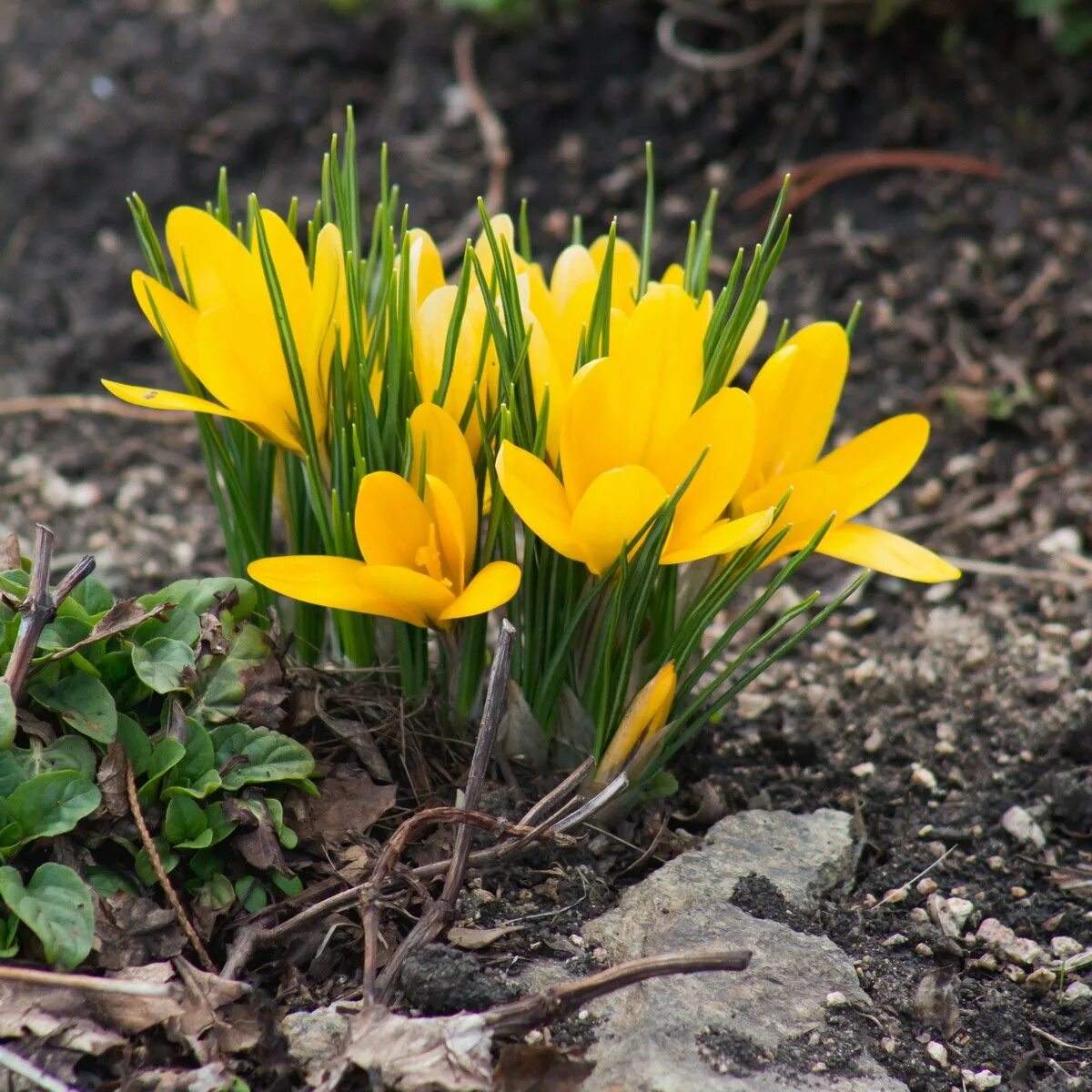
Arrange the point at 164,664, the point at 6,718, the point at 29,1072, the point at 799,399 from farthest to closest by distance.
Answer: the point at 799,399, the point at 164,664, the point at 6,718, the point at 29,1072

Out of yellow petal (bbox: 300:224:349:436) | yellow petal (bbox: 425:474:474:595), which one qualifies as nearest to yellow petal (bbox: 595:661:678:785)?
yellow petal (bbox: 425:474:474:595)

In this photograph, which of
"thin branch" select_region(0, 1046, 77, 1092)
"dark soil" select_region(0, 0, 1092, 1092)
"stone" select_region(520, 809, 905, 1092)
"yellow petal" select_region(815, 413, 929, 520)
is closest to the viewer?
"thin branch" select_region(0, 1046, 77, 1092)

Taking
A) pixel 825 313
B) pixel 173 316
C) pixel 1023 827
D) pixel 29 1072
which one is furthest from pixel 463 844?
pixel 825 313

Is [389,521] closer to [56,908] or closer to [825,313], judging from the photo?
[56,908]

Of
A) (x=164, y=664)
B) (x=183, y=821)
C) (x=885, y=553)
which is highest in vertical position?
(x=885, y=553)

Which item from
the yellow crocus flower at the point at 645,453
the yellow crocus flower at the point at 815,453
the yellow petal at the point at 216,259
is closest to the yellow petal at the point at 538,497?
the yellow crocus flower at the point at 645,453

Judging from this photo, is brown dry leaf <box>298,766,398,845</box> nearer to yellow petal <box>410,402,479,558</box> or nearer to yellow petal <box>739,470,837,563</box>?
yellow petal <box>410,402,479,558</box>
